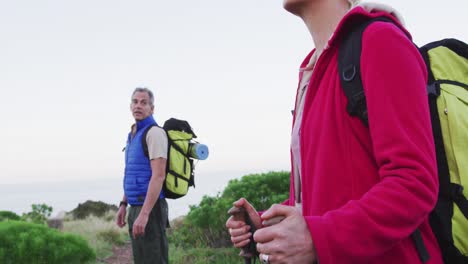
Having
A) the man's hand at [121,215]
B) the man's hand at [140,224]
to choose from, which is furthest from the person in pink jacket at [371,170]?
the man's hand at [121,215]

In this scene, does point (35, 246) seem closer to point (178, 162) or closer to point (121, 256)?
point (178, 162)

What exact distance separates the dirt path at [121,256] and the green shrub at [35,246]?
227 centimetres

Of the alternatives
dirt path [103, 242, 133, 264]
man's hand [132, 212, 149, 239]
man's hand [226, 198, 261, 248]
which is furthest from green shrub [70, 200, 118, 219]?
man's hand [226, 198, 261, 248]

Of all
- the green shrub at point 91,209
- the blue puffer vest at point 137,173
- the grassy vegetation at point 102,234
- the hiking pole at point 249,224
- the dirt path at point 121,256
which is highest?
the blue puffer vest at point 137,173

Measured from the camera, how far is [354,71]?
130 cm

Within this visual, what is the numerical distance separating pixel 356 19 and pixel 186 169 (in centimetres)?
473

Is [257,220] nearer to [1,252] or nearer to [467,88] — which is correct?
[467,88]

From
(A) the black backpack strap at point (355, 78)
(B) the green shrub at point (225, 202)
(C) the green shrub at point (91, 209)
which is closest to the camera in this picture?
(A) the black backpack strap at point (355, 78)

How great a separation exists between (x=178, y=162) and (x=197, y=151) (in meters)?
0.26

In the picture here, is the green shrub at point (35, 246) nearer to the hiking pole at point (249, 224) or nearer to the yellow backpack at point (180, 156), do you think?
the yellow backpack at point (180, 156)

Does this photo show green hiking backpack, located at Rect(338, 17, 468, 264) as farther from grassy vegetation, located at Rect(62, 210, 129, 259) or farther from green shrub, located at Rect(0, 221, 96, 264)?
grassy vegetation, located at Rect(62, 210, 129, 259)

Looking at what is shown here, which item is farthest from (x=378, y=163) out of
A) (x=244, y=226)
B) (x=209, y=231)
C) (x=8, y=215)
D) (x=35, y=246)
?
(x=8, y=215)

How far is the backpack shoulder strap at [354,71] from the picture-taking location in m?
1.29

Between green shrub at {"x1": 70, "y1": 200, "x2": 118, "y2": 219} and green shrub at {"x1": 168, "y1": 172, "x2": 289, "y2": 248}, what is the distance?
34.5 feet
